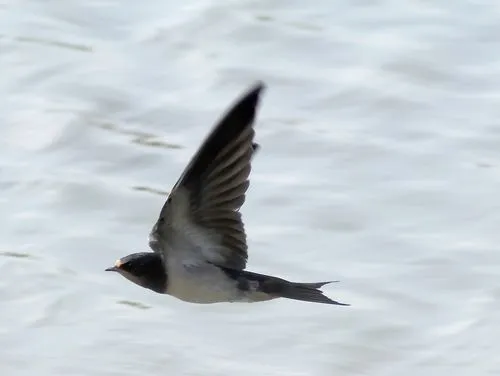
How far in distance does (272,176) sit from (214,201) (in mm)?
2635

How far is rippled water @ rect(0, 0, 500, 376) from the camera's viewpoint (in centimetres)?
547

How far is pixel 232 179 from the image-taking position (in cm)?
382

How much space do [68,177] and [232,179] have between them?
2842mm

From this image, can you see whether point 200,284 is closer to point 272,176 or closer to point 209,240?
point 209,240

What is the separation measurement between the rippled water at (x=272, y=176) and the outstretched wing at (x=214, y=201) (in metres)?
1.44

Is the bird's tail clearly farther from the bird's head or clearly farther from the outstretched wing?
the bird's head

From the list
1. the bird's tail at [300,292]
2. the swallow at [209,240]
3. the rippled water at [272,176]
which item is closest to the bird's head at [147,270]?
the swallow at [209,240]

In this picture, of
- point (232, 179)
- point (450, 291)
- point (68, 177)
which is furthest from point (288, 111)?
point (232, 179)

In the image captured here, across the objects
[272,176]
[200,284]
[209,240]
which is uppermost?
[272,176]

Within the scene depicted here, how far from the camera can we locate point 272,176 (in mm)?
6480

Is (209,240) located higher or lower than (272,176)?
lower

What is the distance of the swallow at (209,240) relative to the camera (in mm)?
3766

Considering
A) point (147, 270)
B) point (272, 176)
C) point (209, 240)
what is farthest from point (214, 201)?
point (272, 176)

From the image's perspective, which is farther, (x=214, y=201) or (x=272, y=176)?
(x=272, y=176)
